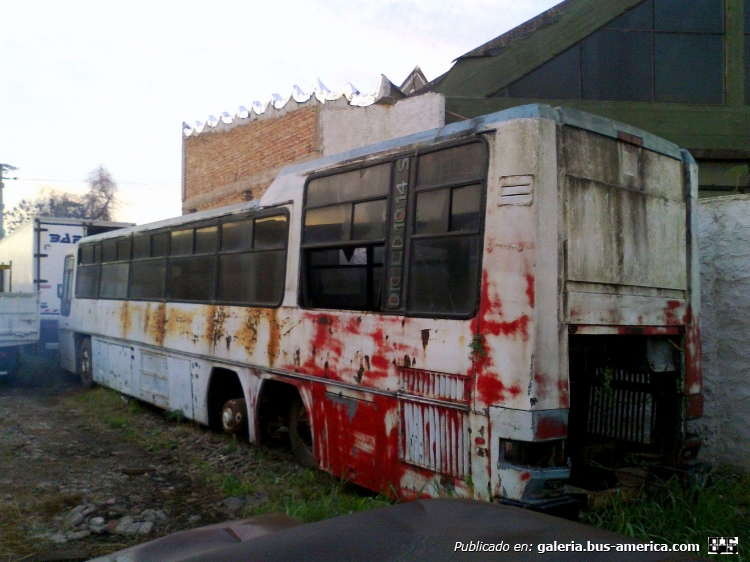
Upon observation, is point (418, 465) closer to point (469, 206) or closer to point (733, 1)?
point (469, 206)

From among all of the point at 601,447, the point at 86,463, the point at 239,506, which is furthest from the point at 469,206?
the point at 86,463

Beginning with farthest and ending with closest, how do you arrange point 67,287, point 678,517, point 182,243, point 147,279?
point 67,287 → point 147,279 → point 182,243 → point 678,517

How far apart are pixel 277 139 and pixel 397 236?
11.6 meters

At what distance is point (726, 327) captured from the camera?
20.0ft

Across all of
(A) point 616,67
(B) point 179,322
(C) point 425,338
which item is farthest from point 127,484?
(A) point 616,67

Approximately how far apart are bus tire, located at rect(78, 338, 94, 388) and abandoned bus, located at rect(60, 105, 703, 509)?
6.16 metres

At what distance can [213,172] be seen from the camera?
60.2ft

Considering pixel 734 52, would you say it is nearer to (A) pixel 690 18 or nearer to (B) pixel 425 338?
(A) pixel 690 18

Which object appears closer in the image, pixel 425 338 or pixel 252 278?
pixel 425 338

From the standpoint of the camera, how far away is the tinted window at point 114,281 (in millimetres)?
10457

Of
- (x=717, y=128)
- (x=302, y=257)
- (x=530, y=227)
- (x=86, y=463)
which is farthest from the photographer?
(x=717, y=128)

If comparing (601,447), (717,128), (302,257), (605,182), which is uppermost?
(717,128)

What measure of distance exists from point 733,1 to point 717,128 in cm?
255

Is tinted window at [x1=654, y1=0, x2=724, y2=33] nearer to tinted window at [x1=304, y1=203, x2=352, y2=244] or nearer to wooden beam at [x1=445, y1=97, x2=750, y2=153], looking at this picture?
wooden beam at [x1=445, y1=97, x2=750, y2=153]
